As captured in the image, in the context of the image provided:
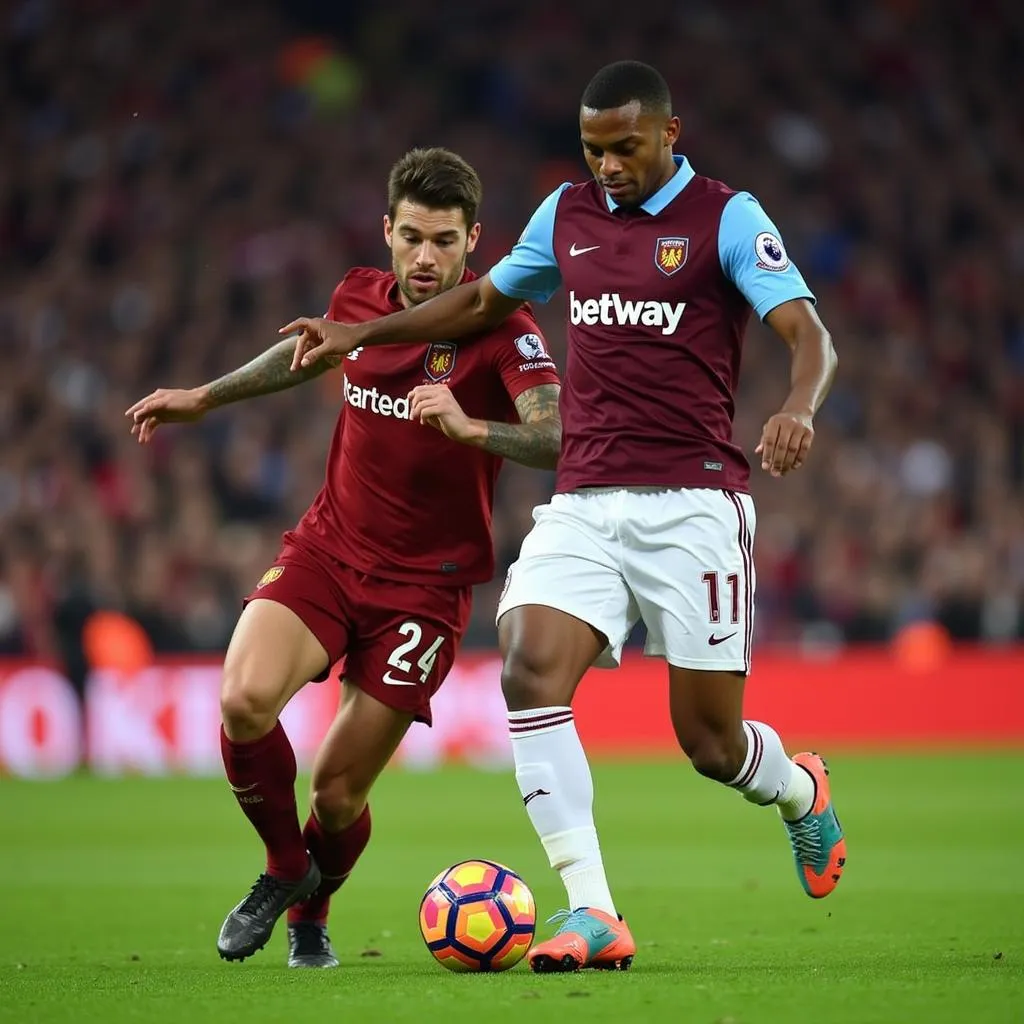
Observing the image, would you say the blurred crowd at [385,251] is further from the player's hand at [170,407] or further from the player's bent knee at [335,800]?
the player's bent knee at [335,800]

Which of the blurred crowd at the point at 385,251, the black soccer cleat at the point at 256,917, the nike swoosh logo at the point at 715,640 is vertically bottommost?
the black soccer cleat at the point at 256,917

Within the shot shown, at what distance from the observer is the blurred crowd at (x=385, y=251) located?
17.1 meters

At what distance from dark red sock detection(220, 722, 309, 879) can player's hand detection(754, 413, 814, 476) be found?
1.86 m

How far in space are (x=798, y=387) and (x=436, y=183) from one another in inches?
65.2

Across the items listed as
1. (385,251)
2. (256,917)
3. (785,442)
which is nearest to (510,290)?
(785,442)

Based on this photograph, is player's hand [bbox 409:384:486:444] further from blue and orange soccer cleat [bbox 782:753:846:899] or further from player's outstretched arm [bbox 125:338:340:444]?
blue and orange soccer cleat [bbox 782:753:846:899]

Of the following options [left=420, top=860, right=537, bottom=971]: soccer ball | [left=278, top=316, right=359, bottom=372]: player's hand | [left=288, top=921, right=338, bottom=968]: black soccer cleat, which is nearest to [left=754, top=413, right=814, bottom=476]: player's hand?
[left=420, top=860, right=537, bottom=971]: soccer ball

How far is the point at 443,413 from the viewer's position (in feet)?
17.9

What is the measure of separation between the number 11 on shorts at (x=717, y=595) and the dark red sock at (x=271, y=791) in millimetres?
1381

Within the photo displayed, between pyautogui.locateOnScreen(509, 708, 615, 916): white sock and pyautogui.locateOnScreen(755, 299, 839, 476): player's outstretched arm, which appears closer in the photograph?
pyautogui.locateOnScreen(755, 299, 839, 476): player's outstretched arm

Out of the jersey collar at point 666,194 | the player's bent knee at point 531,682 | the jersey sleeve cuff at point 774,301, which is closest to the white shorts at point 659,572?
the player's bent knee at point 531,682

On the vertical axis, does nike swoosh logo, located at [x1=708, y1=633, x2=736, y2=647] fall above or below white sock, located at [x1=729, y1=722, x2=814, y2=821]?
above

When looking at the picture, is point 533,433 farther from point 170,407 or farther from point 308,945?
point 308,945

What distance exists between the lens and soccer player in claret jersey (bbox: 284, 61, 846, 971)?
536cm
